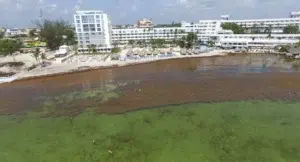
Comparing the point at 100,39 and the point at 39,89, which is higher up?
the point at 100,39

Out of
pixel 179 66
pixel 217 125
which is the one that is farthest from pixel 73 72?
pixel 217 125

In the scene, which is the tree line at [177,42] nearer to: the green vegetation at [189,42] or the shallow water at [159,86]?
the green vegetation at [189,42]

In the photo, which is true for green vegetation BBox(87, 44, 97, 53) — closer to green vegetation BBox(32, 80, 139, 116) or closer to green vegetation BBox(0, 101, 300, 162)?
green vegetation BBox(32, 80, 139, 116)

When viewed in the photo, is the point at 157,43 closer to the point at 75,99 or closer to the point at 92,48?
the point at 92,48

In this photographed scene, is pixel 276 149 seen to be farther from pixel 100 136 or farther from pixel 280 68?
pixel 280 68

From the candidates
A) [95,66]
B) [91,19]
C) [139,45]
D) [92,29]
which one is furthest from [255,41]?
[91,19]

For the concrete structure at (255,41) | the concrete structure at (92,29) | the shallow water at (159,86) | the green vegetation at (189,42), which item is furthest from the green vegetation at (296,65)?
the concrete structure at (92,29)

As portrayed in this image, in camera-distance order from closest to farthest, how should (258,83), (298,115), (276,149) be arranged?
(276,149) < (298,115) < (258,83)
